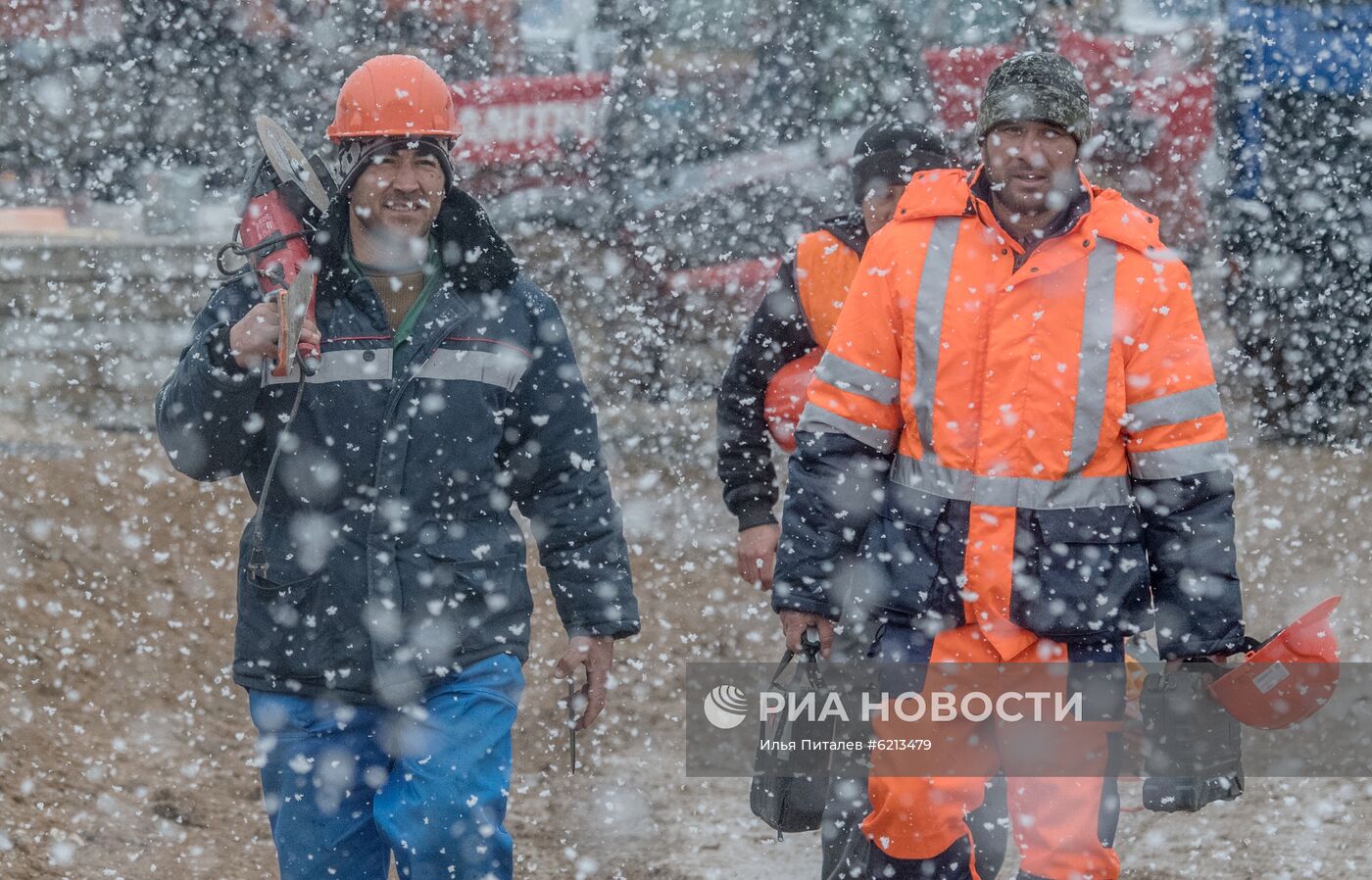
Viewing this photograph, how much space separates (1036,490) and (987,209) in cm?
58

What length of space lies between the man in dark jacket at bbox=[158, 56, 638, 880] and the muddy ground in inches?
74.5

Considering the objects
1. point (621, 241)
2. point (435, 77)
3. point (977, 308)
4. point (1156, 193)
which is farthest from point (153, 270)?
point (977, 308)

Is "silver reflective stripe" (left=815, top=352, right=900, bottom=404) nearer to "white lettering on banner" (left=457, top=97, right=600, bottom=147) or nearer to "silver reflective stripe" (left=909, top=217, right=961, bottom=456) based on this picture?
"silver reflective stripe" (left=909, top=217, right=961, bottom=456)

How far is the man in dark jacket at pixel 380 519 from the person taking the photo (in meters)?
2.88

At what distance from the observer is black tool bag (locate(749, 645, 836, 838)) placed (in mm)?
3272

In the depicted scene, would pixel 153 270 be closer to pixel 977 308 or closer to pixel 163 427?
pixel 163 427

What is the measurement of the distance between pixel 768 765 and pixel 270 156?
1692mm

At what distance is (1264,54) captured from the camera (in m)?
8.90

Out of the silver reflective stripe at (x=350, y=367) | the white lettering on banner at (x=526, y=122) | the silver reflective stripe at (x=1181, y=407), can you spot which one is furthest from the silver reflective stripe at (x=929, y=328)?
the white lettering on banner at (x=526, y=122)

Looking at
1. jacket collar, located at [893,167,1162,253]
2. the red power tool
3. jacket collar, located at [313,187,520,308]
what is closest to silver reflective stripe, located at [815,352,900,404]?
jacket collar, located at [893,167,1162,253]

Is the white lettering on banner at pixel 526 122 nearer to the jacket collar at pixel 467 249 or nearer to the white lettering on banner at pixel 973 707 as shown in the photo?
the jacket collar at pixel 467 249

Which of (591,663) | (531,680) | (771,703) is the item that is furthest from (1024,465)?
(531,680)

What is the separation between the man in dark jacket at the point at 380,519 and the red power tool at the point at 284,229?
0.16 feet

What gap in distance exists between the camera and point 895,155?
393cm
